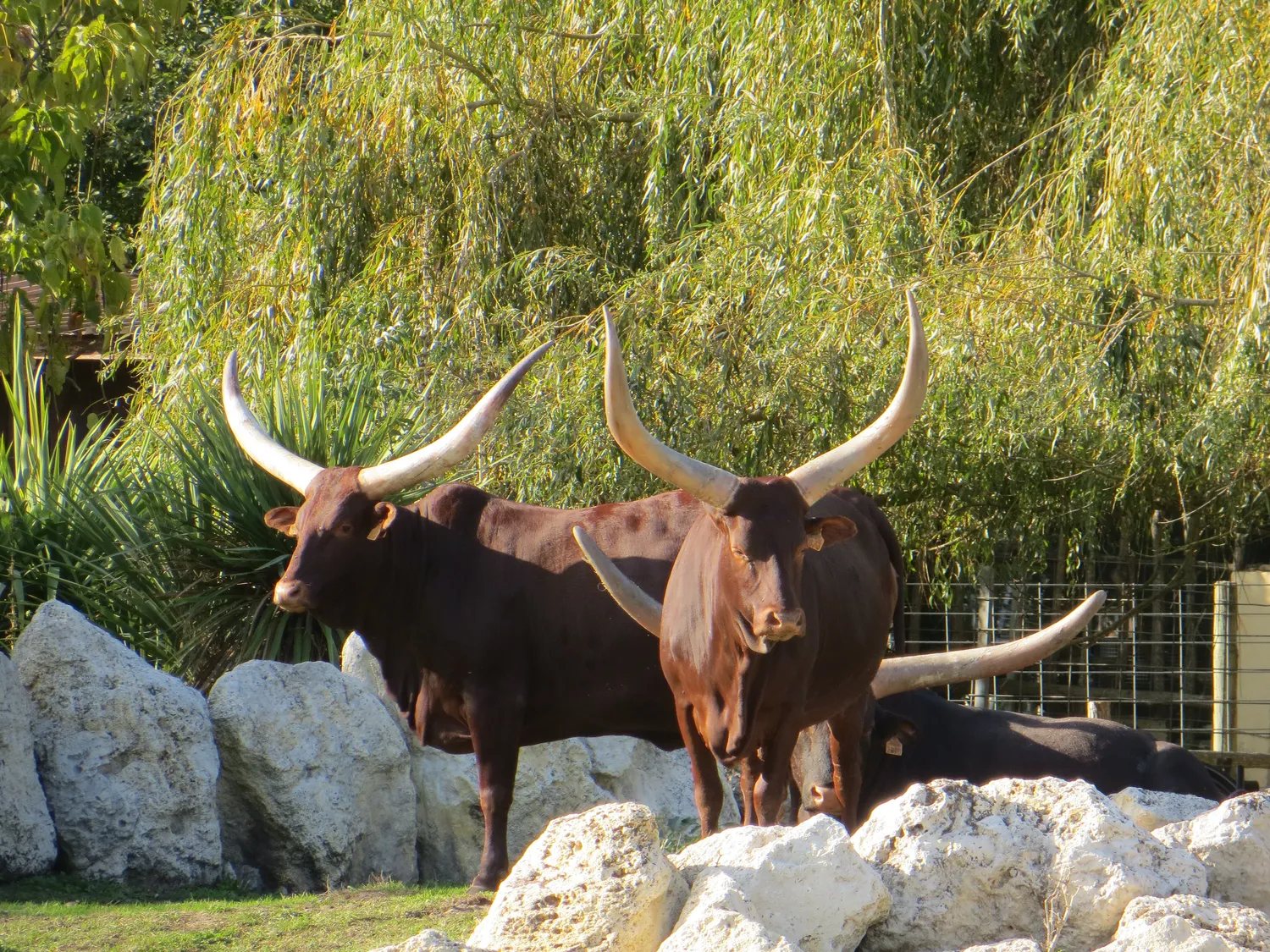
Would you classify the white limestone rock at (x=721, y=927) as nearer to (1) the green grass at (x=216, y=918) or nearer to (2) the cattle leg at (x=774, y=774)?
(1) the green grass at (x=216, y=918)

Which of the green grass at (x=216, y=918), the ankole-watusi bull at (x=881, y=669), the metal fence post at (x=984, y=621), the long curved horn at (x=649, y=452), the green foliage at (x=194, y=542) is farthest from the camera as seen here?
the metal fence post at (x=984, y=621)

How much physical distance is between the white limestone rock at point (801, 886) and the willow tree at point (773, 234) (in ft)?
11.7

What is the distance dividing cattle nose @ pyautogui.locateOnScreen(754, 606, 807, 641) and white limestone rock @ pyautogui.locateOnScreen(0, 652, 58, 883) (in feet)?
9.68

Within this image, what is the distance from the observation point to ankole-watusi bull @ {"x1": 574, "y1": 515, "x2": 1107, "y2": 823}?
19.3 feet

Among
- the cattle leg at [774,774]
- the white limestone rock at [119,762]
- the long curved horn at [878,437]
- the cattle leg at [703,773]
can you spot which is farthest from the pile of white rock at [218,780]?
the long curved horn at [878,437]

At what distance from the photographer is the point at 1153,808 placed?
5.58 metres

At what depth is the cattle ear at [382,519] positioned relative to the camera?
6004mm

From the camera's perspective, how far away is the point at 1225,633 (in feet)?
34.5

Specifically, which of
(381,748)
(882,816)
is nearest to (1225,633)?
(381,748)

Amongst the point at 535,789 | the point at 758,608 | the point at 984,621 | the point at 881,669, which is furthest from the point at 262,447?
the point at 984,621

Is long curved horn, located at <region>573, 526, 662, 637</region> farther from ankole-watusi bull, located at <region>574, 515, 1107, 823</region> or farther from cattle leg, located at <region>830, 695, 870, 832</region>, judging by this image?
cattle leg, located at <region>830, 695, 870, 832</region>

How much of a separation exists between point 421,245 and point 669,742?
4.52m

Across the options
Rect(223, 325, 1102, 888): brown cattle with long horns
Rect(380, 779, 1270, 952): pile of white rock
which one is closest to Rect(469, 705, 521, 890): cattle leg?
Rect(223, 325, 1102, 888): brown cattle with long horns

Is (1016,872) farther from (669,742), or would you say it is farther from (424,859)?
(424,859)
